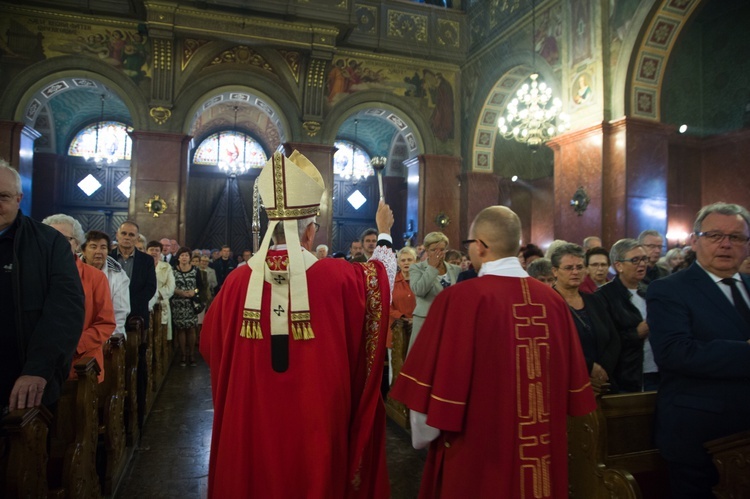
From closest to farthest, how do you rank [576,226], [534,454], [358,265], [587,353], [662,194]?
[534,454] < [358,265] < [587,353] < [662,194] < [576,226]

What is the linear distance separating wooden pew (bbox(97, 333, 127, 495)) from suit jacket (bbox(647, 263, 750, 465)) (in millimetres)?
3503

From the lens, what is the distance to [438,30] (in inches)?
542

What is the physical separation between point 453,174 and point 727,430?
39.4 feet

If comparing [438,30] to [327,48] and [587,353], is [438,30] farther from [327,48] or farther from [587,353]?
[587,353]

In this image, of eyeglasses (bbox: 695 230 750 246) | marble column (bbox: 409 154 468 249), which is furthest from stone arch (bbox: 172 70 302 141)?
eyeglasses (bbox: 695 230 750 246)

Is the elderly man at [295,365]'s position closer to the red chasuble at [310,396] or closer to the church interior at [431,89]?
the red chasuble at [310,396]

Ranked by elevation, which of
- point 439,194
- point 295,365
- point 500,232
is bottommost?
point 295,365

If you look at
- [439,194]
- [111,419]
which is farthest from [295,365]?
[439,194]

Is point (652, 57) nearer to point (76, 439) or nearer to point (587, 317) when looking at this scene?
point (587, 317)

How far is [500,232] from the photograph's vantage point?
85.4 inches

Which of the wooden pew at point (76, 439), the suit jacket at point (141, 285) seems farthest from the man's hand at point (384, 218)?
the suit jacket at point (141, 285)

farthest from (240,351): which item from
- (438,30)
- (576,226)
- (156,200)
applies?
(438,30)

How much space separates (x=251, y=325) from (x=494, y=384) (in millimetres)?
1088

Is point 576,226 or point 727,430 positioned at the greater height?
point 576,226
